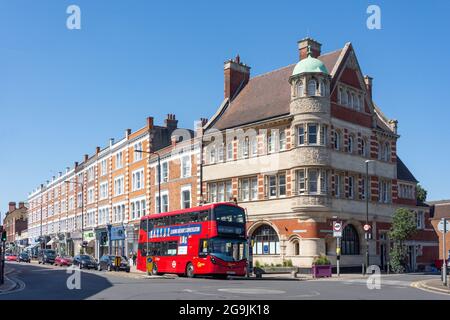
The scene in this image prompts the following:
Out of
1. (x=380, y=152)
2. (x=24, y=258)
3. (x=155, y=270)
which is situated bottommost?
(x=24, y=258)

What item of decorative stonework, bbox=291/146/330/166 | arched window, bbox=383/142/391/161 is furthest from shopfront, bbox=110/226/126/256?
arched window, bbox=383/142/391/161

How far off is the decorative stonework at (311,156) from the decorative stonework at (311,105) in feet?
9.46

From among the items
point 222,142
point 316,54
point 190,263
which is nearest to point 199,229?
point 190,263

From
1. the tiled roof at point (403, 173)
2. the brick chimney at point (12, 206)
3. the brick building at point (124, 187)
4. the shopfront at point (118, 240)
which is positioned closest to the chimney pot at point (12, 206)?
the brick chimney at point (12, 206)

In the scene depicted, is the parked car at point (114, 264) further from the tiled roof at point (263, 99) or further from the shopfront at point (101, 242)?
the shopfront at point (101, 242)

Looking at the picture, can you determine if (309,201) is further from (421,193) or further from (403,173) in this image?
(421,193)

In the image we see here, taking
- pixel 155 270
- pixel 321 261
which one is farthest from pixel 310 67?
pixel 155 270

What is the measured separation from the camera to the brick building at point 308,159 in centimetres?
4694

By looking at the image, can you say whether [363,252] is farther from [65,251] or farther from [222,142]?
[65,251]

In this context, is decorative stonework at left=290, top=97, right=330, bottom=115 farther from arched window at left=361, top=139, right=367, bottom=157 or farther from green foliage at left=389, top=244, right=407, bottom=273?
green foliage at left=389, top=244, right=407, bottom=273

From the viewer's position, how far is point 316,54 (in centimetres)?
5384

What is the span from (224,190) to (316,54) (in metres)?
14.5

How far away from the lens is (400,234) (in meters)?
51.0

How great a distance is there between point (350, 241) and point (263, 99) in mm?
14569
